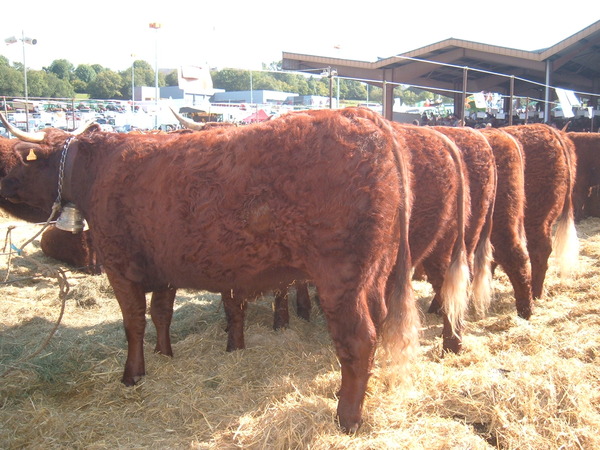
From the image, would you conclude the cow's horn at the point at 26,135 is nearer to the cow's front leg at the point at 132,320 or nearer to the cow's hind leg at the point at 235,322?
the cow's front leg at the point at 132,320

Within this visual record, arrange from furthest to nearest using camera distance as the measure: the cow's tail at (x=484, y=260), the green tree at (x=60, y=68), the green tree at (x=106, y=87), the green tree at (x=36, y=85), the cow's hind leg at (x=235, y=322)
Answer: the green tree at (x=60, y=68)
the green tree at (x=106, y=87)
the green tree at (x=36, y=85)
the cow's tail at (x=484, y=260)
the cow's hind leg at (x=235, y=322)

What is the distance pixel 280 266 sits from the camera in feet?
10.4

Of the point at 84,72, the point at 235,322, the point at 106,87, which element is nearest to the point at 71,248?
the point at 235,322

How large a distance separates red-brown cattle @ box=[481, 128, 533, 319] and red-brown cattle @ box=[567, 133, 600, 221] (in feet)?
16.5

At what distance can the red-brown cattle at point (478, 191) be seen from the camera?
14.4 ft

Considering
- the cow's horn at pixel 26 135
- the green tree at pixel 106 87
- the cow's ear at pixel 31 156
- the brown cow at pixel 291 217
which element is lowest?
the brown cow at pixel 291 217

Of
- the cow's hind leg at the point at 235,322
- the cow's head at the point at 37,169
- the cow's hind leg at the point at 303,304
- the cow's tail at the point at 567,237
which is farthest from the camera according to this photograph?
the cow's tail at the point at 567,237

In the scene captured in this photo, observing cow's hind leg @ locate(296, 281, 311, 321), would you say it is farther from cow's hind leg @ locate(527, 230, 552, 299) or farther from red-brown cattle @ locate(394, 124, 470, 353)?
cow's hind leg @ locate(527, 230, 552, 299)

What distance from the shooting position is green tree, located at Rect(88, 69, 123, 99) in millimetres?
61781

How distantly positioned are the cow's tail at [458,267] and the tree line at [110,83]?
4031 cm

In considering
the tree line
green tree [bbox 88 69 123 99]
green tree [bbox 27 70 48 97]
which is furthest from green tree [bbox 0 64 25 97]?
green tree [bbox 88 69 123 99]

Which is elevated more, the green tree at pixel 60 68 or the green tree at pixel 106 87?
the green tree at pixel 60 68

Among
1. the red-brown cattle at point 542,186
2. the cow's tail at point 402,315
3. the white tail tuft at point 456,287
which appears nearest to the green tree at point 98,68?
the red-brown cattle at point 542,186

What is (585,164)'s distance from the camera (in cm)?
921
